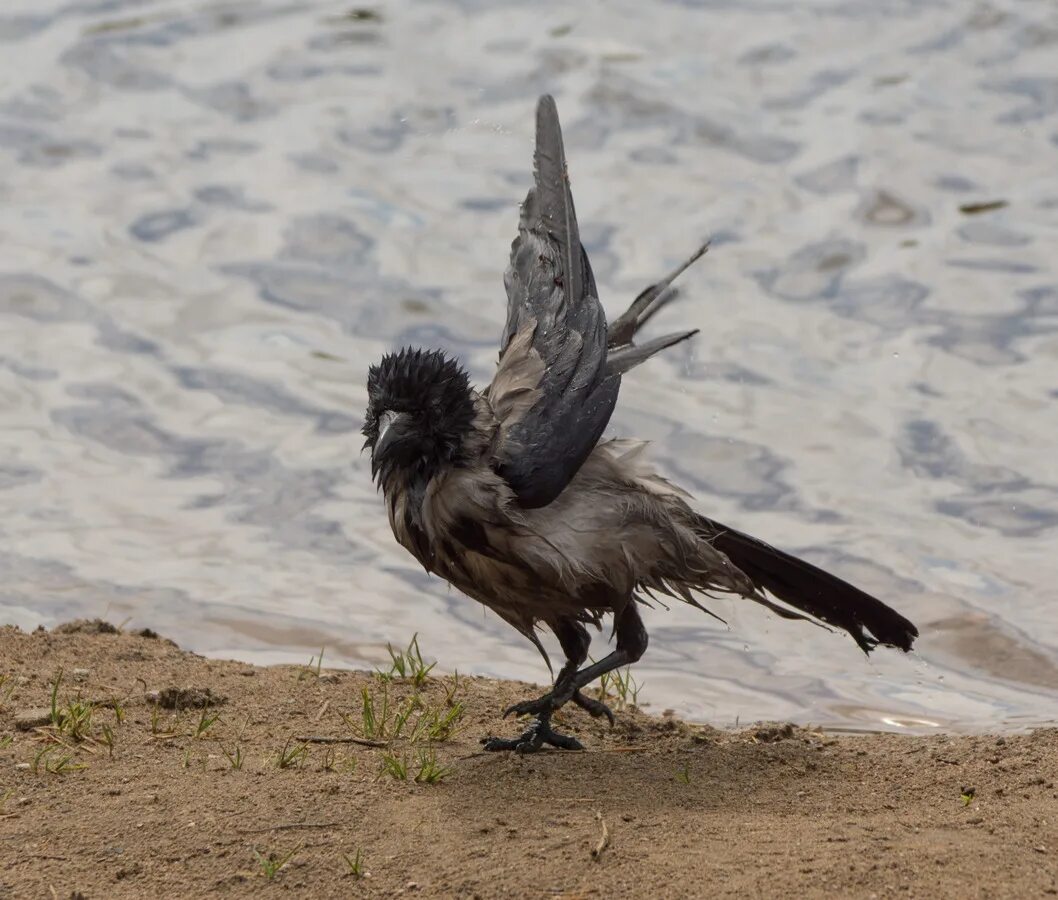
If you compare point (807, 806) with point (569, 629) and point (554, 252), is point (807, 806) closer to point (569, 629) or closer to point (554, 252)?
point (569, 629)

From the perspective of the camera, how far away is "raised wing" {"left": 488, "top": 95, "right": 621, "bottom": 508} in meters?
5.23

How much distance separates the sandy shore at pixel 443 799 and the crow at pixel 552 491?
0.43 m

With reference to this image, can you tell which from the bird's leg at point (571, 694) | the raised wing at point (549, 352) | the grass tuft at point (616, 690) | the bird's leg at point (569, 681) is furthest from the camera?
the grass tuft at point (616, 690)

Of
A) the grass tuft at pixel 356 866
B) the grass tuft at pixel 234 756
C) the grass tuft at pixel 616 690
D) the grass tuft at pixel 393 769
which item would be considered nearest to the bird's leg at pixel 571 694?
the grass tuft at pixel 616 690

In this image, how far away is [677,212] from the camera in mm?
11242

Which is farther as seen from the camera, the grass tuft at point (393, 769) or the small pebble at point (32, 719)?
the small pebble at point (32, 719)

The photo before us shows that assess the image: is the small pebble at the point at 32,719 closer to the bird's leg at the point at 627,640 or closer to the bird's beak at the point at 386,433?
the bird's beak at the point at 386,433

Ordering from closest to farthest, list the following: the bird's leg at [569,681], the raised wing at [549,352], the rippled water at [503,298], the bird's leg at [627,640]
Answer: the raised wing at [549,352], the bird's leg at [569,681], the bird's leg at [627,640], the rippled water at [503,298]

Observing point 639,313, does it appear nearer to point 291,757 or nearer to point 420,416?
point 420,416

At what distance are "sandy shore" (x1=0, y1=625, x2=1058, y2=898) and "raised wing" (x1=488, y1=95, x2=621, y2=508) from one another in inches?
34.3

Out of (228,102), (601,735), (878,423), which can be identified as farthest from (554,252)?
(228,102)

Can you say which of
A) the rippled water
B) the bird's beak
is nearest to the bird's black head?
the bird's beak

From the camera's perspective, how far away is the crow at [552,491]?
205 inches

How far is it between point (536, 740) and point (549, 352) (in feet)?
4.22
